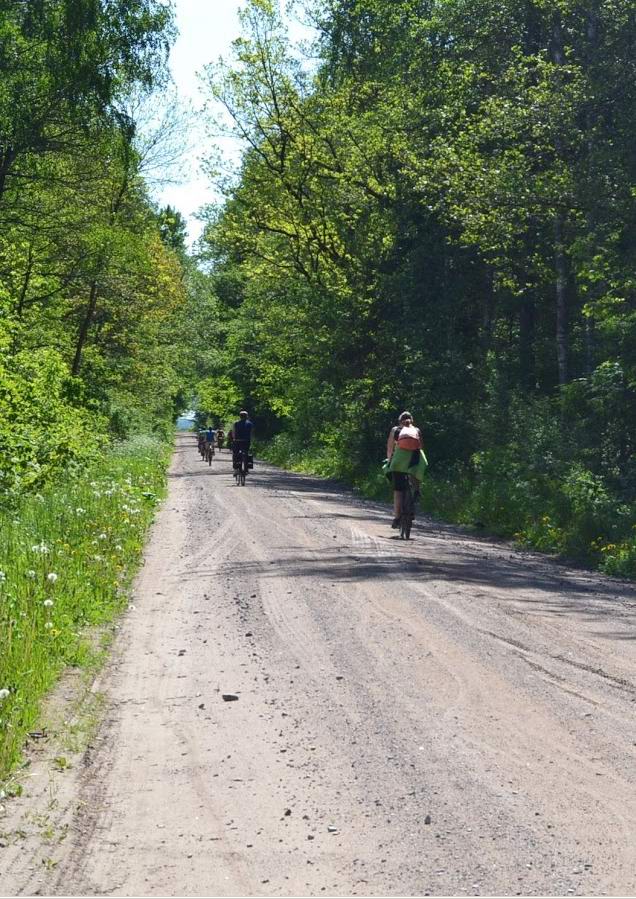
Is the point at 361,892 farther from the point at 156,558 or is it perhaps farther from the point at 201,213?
the point at 201,213

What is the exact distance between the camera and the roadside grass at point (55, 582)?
24.1ft

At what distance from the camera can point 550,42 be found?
89.9 feet

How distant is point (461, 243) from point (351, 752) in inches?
1070

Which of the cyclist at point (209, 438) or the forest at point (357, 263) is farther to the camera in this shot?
the cyclist at point (209, 438)

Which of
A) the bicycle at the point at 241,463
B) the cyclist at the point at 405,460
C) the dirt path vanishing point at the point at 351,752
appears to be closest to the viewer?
the dirt path vanishing point at the point at 351,752

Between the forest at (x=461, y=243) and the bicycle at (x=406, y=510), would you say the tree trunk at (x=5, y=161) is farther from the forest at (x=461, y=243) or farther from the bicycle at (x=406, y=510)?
the bicycle at (x=406, y=510)

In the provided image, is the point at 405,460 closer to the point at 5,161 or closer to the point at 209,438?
the point at 5,161

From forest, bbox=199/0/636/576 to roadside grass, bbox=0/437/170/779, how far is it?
718 cm

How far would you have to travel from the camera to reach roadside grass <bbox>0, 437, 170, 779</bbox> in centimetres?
733

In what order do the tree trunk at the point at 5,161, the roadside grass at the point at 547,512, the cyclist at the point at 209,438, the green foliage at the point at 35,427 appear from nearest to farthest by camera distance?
the roadside grass at the point at 547,512 → the green foliage at the point at 35,427 → the tree trunk at the point at 5,161 → the cyclist at the point at 209,438

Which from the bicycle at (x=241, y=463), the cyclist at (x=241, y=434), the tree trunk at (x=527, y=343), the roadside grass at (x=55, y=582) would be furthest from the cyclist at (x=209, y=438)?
the roadside grass at (x=55, y=582)

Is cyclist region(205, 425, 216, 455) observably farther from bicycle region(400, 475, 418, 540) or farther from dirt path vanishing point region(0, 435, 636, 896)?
dirt path vanishing point region(0, 435, 636, 896)

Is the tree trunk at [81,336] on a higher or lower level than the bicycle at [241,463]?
higher

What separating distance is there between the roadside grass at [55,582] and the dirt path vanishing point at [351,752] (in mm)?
388
